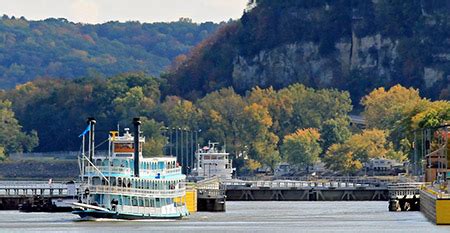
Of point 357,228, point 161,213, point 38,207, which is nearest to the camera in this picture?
point 357,228

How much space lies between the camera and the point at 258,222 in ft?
476

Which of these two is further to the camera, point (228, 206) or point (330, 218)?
point (228, 206)

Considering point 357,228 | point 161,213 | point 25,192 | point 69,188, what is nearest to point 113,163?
point 161,213

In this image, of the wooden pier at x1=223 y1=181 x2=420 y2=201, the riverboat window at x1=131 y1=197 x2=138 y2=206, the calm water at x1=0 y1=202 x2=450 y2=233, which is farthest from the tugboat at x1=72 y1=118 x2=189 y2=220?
the wooden pier at x1=223 y1=181 x2=420 y2=201

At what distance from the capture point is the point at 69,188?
17125cm

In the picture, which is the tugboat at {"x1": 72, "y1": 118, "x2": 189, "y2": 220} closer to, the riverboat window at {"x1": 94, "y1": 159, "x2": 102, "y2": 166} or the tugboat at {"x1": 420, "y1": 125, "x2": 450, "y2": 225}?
the riverboat window at {"x1": 94, "y1": 159, "x2": 102, "y2": 166}

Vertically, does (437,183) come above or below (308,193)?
above

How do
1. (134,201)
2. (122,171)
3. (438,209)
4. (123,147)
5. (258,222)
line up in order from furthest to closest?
(123,147) < (258,222) < (134,201) < (122,171) < (438,209)

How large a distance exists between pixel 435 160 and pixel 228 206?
1896 centimetres

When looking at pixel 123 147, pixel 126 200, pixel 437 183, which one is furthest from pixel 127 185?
pixel 437 183

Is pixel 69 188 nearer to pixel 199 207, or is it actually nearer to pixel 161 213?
pixel 199 207

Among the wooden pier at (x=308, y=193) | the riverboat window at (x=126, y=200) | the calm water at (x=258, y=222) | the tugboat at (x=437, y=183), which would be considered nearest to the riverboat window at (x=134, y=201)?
the riverboat window at (x=126, y=200)

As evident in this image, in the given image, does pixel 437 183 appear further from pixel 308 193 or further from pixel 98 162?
pixel 308 193

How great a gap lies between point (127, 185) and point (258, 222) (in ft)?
33.6
